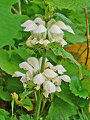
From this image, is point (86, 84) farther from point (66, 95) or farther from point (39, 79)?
point (39, 79)

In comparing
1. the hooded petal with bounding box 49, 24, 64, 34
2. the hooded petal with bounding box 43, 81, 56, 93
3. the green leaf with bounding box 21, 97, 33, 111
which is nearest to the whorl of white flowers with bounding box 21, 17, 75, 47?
the hooded petal with bounding box 49, 24, 64, 34

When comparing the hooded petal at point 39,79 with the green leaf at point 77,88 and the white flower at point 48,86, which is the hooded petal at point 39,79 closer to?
the white flower at point 48,86

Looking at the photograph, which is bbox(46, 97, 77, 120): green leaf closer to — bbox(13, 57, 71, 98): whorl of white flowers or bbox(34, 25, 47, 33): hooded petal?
bbox(13, 57, 71, 98): whorl of white flowers

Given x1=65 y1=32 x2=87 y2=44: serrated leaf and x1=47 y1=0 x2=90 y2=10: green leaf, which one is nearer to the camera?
x1=47 y1=0 x2=90 y2=10: green leaf

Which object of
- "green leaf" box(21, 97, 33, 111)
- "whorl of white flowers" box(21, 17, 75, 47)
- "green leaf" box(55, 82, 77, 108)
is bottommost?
"green leaf" box(21, 97, 33, 111)

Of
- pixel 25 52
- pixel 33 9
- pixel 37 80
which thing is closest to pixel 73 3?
pixel 37 80

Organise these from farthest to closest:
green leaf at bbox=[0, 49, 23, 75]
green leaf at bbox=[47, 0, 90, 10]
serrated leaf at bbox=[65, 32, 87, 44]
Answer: serrated leaf at bbox=[65, 32, 87, 44]
green leaf at bbox=[0, 49, 23, 75]
green leaf at bbox=[47, 0, 90, 10]

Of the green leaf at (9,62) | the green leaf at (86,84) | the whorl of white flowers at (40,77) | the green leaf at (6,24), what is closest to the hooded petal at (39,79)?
the whorl of white flowers at (40,77)
